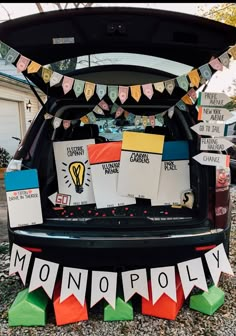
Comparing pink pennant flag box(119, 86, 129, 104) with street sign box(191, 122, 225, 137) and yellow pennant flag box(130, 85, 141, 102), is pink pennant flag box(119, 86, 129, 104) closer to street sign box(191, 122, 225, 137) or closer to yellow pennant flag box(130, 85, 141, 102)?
yellow pennant flag box(130, 85, 141, 102)

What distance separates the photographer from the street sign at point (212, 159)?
231 cm

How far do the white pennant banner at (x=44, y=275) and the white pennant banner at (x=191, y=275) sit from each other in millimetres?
866

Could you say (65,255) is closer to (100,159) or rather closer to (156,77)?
(100,159)

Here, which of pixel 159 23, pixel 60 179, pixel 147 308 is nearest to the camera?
pixel 159 23

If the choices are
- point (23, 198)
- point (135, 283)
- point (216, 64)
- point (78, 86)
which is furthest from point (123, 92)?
point (135, 283)

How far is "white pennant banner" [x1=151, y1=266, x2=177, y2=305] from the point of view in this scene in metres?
2.31

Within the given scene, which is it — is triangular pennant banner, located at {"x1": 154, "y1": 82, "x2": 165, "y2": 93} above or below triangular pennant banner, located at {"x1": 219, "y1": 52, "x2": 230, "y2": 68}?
below

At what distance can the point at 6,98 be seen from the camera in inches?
407

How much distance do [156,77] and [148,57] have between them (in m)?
0.21

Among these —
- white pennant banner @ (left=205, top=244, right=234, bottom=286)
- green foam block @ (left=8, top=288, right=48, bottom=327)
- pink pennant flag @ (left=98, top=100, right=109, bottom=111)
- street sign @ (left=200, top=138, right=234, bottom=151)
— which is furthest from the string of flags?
green foam block @ (left=8, top=288, right=48, bottom=327)

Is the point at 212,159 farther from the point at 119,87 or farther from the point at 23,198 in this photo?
the point at 23,198

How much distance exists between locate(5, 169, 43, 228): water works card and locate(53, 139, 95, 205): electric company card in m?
0.25

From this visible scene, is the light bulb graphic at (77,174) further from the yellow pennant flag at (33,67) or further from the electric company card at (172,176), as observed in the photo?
the yellow pennant flag at (33,67)

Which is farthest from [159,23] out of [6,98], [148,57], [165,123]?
[6,98]
